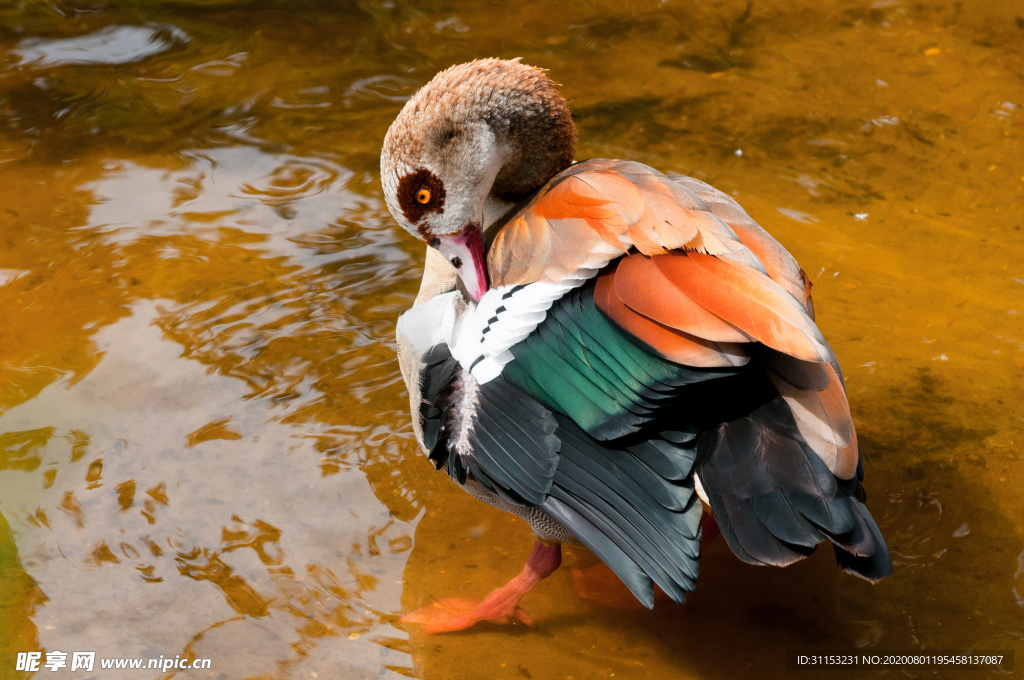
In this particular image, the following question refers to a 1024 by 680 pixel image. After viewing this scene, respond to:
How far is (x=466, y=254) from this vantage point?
3.12 meters

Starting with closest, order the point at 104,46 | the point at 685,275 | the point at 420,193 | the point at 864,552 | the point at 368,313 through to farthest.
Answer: the point at 864,552 → the point at 685,275 → the point at 420,193 → the point at 368,313 → the point at 104,46

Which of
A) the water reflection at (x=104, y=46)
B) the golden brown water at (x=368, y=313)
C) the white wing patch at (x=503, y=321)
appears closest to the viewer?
the white wing patch at (x=503, y=321)

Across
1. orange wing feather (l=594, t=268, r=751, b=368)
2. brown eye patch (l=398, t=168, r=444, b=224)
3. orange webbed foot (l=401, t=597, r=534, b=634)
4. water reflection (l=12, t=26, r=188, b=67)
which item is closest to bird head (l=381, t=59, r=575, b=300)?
brown eye patch (l=398, t=168, r=444, b=224)

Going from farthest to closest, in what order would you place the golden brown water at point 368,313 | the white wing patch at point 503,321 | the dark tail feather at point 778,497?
the golden brown water at point 368,313 < the white wing patch at point 503,321 < the dark tail feather at point 778,497

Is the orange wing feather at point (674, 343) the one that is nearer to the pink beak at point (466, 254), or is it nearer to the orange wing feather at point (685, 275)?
the orange wing feather at point (685, 275)

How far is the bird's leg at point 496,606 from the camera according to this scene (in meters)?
3.05

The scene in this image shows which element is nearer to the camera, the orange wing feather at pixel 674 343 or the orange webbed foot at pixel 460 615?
the orange wing feather at pixel 674 343

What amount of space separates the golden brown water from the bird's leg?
2.3 inches

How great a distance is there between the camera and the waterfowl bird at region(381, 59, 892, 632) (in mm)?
2391

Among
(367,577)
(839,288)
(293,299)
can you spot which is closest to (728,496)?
(367,577)

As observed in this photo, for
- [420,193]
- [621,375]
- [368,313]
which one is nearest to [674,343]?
[621,375]

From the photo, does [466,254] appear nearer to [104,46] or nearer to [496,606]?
[496,606]

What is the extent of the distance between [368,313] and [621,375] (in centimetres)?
188

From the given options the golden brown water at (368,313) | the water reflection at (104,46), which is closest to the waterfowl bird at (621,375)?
the golden brown water at (368,313)
